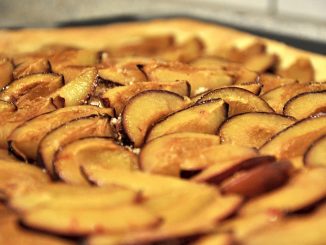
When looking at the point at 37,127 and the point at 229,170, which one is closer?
the point at 229,170

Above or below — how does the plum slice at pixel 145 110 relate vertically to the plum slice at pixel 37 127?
above

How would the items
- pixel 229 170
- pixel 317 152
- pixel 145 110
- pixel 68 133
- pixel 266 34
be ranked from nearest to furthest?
pixel 229 170, pixel 317 152, pixel 68 133, pixel 145 110, pixel 266 34

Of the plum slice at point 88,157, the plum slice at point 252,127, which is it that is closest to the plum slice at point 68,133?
the plum slice at point 88,157

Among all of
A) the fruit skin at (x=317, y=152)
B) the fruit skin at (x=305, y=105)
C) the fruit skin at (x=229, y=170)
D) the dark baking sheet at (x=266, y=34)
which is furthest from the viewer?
the dark baking sheet at (x=266, y=34)

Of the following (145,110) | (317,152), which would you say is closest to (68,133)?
(145,110)

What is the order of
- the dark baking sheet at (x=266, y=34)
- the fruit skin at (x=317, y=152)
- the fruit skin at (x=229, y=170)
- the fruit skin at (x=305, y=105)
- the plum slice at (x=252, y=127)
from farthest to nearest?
the dark baking sheet at (x=266, y=34) → the fruit skin at (x=305, y=105) → the plum slice at (x=252, y=127) → the fruit skin at (x=317, y=152) → the fruit skin at (x=229, y=170)

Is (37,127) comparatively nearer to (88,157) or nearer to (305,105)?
(88,157)

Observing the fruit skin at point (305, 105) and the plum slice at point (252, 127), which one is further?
the fruit skin at point (305, 105)

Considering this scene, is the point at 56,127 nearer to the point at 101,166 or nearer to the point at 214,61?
the point at 101,166

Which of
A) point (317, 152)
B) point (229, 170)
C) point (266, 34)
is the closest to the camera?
point (229, 170)

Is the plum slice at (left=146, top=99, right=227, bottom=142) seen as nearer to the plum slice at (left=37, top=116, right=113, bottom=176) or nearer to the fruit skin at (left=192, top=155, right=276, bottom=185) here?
the plum slice at (left=37, top=116, right=113, bottom=176)

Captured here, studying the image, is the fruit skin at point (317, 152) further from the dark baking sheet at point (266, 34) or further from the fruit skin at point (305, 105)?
the dark baking sheet at point (266, 34)
